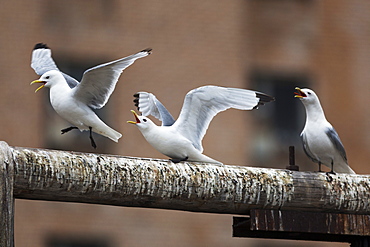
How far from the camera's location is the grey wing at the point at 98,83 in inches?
253

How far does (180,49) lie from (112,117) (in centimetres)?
160

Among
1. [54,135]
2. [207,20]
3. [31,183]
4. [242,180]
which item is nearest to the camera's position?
[31,183]

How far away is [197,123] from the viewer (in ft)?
20.9

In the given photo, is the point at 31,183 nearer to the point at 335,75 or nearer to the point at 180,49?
the point at 180,49

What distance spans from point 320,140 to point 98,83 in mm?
1646

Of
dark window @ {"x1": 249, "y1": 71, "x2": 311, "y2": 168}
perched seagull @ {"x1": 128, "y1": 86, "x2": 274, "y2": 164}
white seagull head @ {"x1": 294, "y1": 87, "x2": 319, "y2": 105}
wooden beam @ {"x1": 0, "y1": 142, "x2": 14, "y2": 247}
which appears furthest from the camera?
dark window @ {"x1": 249, "y1": 71, "x2": 311, "y2": 168}

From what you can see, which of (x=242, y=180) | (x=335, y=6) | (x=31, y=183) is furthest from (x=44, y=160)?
(x=335, y=6)

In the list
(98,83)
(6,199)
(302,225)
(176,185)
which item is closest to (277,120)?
(98,83)

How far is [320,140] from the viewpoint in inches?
262

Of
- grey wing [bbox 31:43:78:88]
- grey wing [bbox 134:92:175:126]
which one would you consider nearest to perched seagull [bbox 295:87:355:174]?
grey wing [bbox 134:92:175:126]

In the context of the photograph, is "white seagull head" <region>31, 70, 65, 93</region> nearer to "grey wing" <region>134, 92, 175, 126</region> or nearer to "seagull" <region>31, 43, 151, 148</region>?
"seagull" <region>31, 43, 151, 148</region>

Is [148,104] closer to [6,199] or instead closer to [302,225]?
[302,225]

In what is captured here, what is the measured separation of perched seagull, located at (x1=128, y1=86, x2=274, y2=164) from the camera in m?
6.05

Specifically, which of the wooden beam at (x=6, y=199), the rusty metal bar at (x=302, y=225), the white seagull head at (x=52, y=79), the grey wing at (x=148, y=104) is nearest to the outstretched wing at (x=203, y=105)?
the grey wing at (x=148, y=104)
